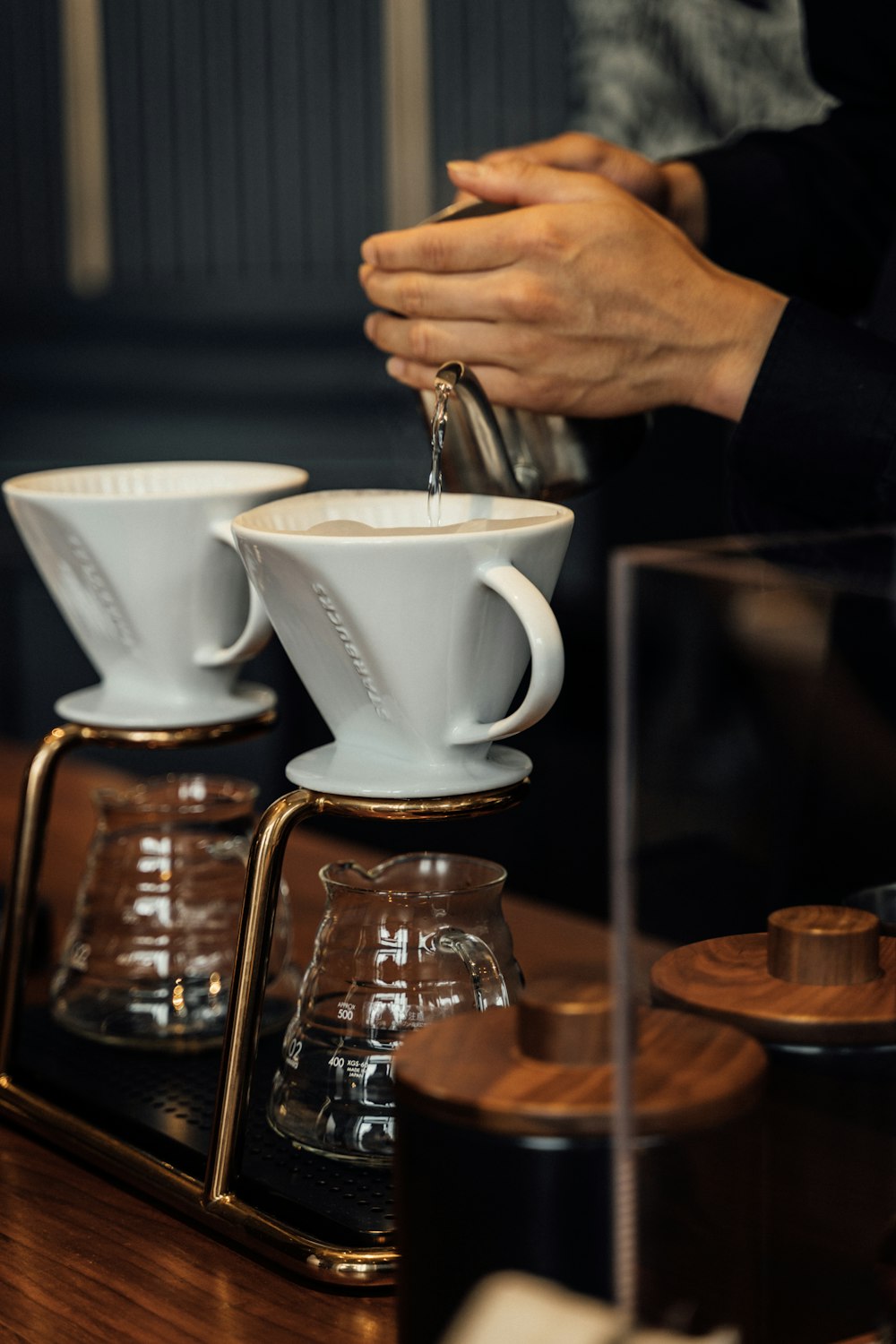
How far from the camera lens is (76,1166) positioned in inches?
21.1

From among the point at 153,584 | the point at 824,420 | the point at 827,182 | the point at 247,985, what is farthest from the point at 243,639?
the point at 827,182

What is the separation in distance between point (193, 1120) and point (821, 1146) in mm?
274

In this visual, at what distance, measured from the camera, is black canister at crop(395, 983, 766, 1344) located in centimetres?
31

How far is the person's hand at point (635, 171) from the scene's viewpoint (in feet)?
2.54

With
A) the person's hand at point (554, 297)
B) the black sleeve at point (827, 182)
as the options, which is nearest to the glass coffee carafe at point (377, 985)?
the person's hand at point (554, 297)

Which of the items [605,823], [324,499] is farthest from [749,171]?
[605,823]

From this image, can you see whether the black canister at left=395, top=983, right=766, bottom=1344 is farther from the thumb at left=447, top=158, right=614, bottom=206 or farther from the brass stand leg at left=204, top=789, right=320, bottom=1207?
the thumb at left=447, top=158, right=614, bottom=206

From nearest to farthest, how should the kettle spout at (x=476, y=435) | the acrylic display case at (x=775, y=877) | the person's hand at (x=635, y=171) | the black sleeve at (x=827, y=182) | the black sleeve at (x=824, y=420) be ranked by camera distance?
the acrylic display case at (x=775, y=877), the kettle spout at (x=476, y=435), the black sleeve at (x=824, y=420), the person's hand at (x=635, y=171), the black sleeve at (x=827, y=182)

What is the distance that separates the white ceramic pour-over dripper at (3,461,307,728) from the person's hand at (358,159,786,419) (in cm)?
10

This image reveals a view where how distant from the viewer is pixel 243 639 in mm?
578

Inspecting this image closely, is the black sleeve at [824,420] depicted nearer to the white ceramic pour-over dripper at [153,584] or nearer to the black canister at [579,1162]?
the white ceramic pour-over dripper at [153,584]

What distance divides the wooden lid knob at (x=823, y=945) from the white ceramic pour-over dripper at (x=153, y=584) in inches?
10.6

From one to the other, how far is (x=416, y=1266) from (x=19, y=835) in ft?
1.05

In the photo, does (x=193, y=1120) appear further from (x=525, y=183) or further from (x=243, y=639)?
(x=525, y=183)
